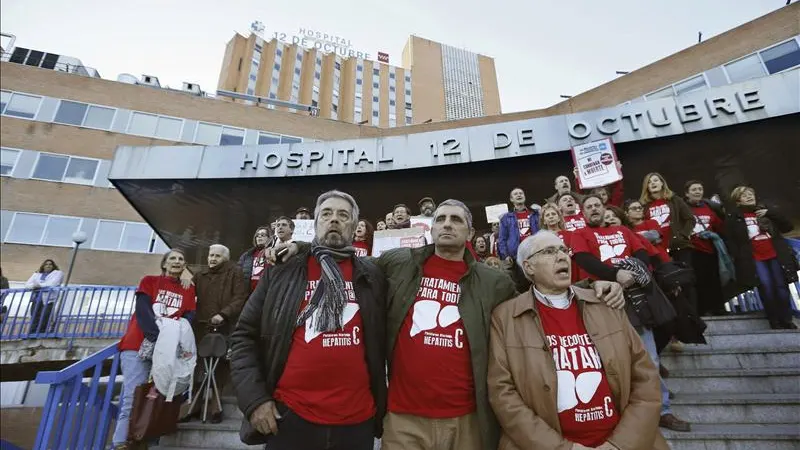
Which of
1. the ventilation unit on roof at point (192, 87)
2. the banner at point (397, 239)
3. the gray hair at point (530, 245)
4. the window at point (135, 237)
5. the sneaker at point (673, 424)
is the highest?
the ventilation unit on roof at point (192, 87)

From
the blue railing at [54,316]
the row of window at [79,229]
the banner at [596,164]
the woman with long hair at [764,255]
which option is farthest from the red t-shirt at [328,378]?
the row of window at [79,229]

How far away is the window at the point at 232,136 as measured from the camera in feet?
77.6

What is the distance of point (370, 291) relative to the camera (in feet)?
7.48

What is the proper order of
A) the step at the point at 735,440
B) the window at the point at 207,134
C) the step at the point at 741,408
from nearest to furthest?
1. the step at the point at 735,440
2. the step at the point at 741,408
3. the window at the point at 207,134

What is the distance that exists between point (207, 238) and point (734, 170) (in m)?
15.3

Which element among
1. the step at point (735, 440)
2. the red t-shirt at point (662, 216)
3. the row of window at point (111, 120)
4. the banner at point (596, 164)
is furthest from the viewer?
the row of window at point (111, 120)

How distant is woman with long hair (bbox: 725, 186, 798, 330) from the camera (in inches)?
184

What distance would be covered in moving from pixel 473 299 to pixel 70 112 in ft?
94.4

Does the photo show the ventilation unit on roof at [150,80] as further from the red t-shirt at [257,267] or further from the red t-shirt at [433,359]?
the red t-shirt at [433,359]

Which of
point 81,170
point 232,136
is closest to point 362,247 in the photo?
point 232,136

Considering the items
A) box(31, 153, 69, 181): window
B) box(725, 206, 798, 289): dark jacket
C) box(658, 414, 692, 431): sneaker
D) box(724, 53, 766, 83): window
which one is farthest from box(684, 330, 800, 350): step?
box(31, 153, 69, 181): window

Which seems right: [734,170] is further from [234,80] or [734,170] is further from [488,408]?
[234,80]

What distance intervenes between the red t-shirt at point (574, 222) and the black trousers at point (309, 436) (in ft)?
11.9

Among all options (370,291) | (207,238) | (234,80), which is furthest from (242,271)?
(234,80)
